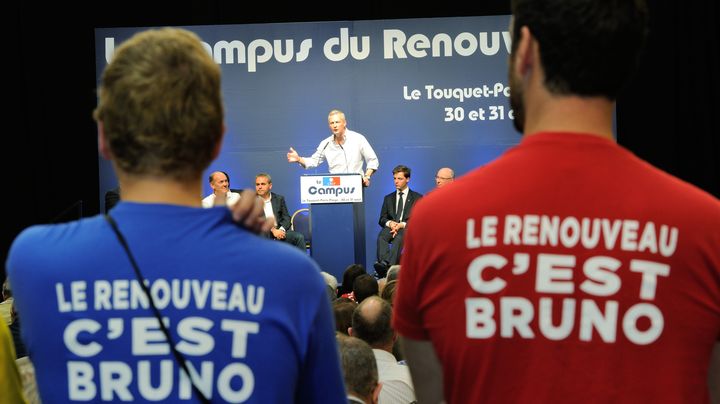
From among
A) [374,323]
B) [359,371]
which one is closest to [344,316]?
[374,323]

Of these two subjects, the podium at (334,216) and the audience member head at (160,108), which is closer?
the audience member head at (160,108)

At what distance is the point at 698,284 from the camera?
1.22 m

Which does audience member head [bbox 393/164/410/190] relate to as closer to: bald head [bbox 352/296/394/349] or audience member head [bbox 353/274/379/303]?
audience member head [bbox 353/274/379/303]

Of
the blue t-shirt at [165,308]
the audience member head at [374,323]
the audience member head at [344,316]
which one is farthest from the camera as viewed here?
the audience member head at [344,316]

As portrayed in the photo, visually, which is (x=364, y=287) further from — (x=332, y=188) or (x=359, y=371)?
(x=332, y=188)

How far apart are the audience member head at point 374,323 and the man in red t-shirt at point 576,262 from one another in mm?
2244

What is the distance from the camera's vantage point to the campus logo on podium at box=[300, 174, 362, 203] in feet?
31.7

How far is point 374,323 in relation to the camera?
350cm

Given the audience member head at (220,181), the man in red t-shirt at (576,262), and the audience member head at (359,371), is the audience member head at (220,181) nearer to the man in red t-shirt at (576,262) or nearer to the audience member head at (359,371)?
the audience member head at (359,371)

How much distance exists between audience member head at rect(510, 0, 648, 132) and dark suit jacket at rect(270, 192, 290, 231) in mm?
9229

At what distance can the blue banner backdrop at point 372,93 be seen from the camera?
10984 millimetres

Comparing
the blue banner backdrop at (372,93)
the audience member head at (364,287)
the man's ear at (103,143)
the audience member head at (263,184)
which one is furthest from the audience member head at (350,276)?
the man's ear at (103,143)

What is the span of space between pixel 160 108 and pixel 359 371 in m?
1.55

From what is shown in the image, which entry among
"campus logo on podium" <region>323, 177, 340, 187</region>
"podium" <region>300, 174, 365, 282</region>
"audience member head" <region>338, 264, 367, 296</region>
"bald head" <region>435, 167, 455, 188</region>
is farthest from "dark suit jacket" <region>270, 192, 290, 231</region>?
"audience member head" <region>338, 264, 367, 296</region>
